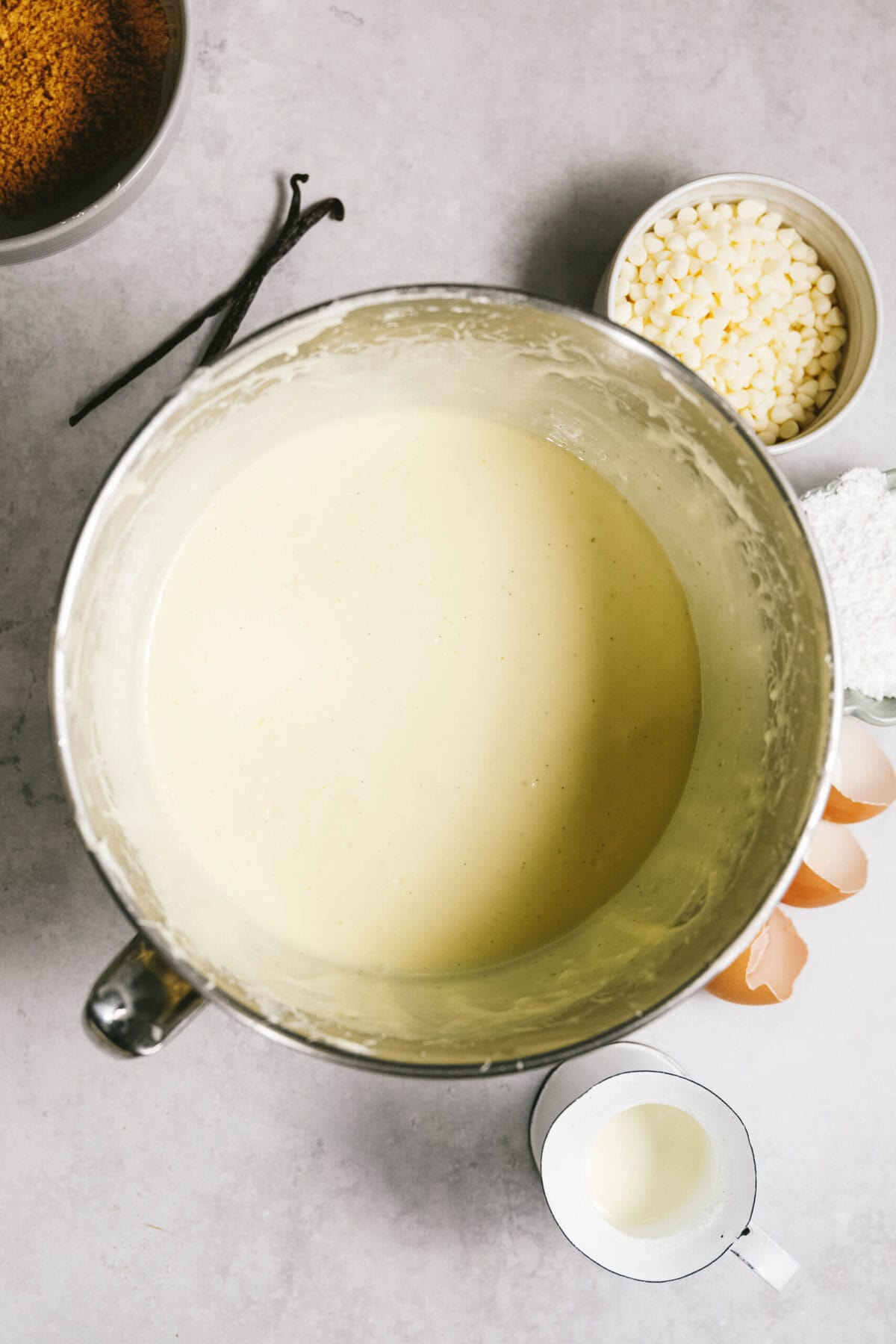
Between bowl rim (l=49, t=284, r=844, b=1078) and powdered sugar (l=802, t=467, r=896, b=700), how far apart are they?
0.22 metres

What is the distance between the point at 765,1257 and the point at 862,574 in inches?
21.5

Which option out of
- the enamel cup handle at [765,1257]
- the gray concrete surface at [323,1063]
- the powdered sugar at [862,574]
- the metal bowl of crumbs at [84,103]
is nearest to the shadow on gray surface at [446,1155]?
the gray concrete surface at [323,1063]

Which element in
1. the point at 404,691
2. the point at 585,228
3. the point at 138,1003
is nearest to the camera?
the point at 138,1003

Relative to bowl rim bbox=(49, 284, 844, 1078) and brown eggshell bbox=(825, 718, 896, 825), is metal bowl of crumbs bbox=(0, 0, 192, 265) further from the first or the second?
brown eggshell bbox=(825, 718, 896, 825)

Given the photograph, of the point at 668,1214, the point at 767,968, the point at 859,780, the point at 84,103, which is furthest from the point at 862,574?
the point at 84,103

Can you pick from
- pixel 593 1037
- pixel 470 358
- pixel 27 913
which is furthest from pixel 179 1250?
pixel 470 358

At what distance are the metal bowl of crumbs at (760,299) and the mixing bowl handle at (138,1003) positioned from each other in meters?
0.56

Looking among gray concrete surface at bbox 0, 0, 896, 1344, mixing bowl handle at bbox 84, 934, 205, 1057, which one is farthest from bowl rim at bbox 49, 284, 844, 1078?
gray concrete surface at bbox 0, 0, 896, 1344

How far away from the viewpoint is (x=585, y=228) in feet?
2.79

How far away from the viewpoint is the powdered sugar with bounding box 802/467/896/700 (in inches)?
31.1

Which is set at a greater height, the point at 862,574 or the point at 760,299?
the point at 760,299

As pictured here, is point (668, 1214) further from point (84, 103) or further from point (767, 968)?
point (84, 103)

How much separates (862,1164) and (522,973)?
1.31ft

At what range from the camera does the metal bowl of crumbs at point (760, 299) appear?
79 cm
